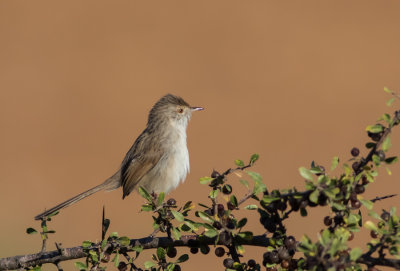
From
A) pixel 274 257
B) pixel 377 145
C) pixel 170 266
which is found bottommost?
pixel 274 257

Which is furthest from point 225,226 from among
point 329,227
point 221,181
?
point 329,227

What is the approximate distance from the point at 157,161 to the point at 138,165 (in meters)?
0.23

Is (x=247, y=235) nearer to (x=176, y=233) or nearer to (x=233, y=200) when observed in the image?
(x=233, y=200)

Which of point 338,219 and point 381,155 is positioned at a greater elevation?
point 381,155

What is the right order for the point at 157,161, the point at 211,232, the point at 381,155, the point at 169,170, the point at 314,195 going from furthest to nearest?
the point at 157,161 < the point at 169,170 < the point at 211,232 < the point at 381,155 < the point at 314,195

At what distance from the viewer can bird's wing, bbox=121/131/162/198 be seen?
6660mm

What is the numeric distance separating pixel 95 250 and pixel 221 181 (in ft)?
2.52

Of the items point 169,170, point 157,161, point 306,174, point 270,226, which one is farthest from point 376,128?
point 157,161

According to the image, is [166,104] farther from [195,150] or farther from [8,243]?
[195,150]

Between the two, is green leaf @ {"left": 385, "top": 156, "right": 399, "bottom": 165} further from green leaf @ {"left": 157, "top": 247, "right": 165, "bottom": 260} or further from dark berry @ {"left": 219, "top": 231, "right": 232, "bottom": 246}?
green leaf @ {"left": 157, "top": 247, "right": 165, "bottom": 260}

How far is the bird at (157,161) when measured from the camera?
6.68 metres

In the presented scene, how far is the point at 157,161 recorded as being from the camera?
6.77 m

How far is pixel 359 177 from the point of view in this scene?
2520 millimetres

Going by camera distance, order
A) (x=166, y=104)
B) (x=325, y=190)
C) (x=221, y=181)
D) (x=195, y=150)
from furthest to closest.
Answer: (x=195, y=150)
(x=166, y=104)
(x=221, y=181)
(x=325, y=190)
